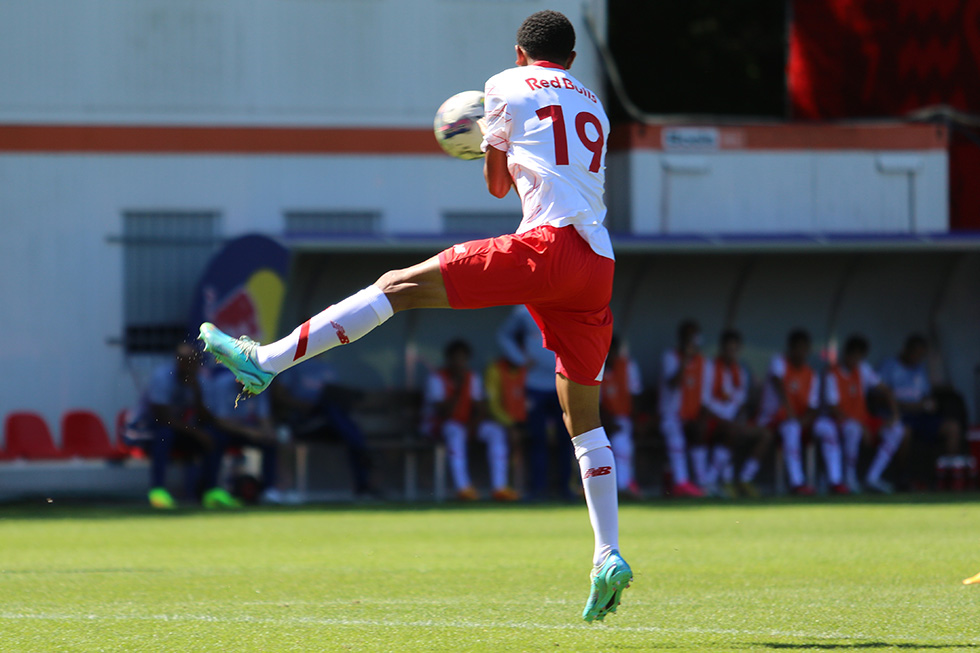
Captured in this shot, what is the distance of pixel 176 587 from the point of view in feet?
21.0

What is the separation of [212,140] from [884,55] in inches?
323

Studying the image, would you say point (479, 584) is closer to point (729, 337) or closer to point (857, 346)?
point (729, 337)

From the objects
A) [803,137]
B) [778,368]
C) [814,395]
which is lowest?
[814,395]

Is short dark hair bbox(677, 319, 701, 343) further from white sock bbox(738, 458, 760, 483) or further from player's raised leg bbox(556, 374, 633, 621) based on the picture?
player's raised leg bbox(556, 374, 633, 621)

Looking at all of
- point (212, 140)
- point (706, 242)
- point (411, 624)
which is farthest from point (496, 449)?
point (411, 624)

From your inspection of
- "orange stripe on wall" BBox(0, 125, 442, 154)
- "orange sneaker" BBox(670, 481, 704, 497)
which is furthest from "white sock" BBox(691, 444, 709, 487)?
"orange stripe on wall" BBox(0, 125, 442, 154)

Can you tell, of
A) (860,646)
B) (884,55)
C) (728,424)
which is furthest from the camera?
(884,55)

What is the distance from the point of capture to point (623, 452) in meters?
13.9

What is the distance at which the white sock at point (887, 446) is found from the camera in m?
14.8

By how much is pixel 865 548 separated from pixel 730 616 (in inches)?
122

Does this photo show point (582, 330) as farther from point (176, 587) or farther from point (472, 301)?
point (176, 587)

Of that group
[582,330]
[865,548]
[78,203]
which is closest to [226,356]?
[582,330]

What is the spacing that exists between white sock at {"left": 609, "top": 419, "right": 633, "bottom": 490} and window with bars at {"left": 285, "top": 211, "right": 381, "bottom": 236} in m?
3.60

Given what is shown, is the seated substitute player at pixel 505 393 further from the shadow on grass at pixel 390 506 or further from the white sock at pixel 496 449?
the shadow on grass at pixel 390 506
